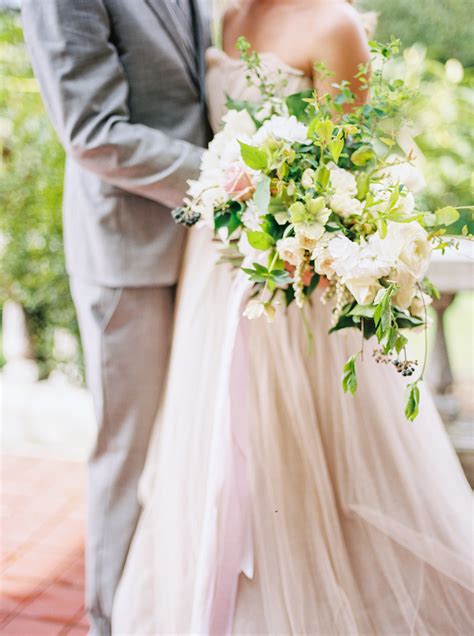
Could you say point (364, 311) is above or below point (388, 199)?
below

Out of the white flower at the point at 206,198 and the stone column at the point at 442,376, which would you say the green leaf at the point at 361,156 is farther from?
the stone column at the point at 442,376

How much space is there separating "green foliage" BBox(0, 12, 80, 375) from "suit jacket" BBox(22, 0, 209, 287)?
156cm

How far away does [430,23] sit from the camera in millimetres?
6449

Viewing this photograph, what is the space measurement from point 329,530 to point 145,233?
2.81 ft

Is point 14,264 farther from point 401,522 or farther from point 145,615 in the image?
point 401,522

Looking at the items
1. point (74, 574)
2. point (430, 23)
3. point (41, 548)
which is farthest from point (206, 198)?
point (430, 23)

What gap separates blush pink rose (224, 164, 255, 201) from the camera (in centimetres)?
150

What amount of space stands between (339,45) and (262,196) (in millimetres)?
546

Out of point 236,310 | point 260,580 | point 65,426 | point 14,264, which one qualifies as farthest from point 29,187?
point 260,580

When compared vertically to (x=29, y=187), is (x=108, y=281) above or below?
below

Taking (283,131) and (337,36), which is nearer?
(283,131)

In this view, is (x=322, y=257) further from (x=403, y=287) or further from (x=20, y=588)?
(x=20, y=588)

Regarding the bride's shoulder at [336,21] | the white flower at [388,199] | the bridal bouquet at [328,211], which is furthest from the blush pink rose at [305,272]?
the bride's shoulder at [336,21]

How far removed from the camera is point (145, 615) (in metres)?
1.82
